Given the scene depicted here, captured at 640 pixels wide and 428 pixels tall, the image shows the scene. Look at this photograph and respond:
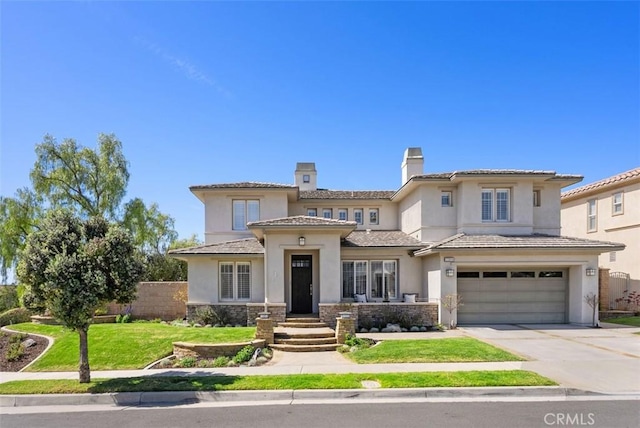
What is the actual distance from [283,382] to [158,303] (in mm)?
12614

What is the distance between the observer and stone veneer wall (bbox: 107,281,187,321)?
17844mm

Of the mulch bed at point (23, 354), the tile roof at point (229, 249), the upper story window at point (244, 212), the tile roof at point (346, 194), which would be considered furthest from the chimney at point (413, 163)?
the mulch bed at point (23, 354)

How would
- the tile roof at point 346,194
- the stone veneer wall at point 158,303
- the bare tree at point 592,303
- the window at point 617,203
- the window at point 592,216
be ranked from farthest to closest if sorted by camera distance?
the window at point 592,216
the tile roof at point 346,194
the window at point 617,203
the stone veneer wall at point 158,303
the bare tree at point 592,303

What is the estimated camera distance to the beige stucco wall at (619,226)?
62.0ft

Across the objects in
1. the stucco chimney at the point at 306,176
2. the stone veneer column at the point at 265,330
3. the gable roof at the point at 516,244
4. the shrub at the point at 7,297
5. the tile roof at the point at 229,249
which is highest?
the stucco chimney at the point at 306,176

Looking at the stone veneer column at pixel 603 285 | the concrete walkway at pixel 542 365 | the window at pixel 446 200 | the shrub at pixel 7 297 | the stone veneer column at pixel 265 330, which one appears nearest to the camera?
the concrete walkway at pixel 542 365

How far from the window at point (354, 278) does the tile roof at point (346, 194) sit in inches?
186

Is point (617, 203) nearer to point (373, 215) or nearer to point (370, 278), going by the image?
point (373, 215)

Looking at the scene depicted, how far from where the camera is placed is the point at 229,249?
53.0 feet

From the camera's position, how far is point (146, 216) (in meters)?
26.2

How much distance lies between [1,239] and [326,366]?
23.3 m

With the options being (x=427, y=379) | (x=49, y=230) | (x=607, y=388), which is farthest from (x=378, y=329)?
(x=49, y=230)

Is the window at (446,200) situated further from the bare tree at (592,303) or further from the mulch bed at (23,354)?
the mulch bed at (23,354)

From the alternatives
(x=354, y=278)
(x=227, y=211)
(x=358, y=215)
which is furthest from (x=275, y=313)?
(x=358, y=215)
